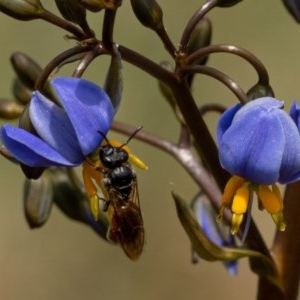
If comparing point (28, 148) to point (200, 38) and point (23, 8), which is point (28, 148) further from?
point (200, 38)

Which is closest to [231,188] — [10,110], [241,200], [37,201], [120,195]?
[241,200]

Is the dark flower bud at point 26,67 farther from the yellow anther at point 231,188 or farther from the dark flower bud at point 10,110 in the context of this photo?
the yellow anther at point 231,188

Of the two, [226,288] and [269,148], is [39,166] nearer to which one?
[269,148]

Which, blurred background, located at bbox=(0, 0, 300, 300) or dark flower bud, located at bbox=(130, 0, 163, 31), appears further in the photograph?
blurred background, located at bbox=(0, 0, 300, 300)

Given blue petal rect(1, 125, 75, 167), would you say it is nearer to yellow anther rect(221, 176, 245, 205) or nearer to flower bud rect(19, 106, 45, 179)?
flower bud rect(19, 106, 45, 179)

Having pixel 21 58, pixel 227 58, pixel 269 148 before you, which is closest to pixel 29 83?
pixel 21 58

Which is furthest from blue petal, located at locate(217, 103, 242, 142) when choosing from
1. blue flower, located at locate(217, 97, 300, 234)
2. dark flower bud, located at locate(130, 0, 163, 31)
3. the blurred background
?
the blurred background
